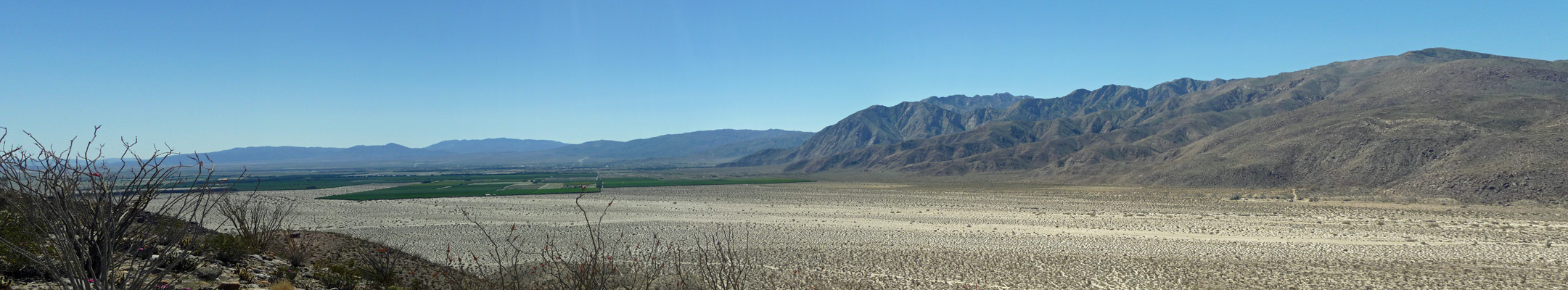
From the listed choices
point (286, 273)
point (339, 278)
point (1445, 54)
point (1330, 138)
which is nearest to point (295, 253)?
point (286, 273)

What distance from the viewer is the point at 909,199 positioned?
149ft

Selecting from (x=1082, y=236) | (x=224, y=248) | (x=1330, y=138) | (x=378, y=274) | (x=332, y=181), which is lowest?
(x=1082, y=236)

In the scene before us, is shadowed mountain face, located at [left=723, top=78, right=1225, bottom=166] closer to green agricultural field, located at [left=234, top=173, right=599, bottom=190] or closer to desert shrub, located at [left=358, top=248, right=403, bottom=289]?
green agricultural field, located at [left=234, top=173, right=599, bottom=190]

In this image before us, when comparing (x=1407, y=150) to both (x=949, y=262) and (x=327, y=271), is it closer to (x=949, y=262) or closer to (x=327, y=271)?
(x=949, y=262)

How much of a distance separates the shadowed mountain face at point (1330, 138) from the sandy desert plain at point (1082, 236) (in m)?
8.59

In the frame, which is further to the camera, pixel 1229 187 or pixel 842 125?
pixel 842 125

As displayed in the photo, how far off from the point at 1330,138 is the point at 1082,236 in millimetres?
46591

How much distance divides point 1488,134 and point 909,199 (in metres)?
39.8

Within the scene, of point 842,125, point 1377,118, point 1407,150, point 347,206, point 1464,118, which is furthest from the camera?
point 842,125

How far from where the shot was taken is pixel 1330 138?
184 ft

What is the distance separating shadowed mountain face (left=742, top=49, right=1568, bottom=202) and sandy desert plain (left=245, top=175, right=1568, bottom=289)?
859cm

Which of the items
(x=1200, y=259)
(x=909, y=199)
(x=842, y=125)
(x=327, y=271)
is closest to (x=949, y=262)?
(x=1200, y=259)

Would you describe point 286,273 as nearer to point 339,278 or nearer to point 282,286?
point 339,278

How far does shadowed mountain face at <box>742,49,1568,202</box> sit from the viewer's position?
4178 cm
